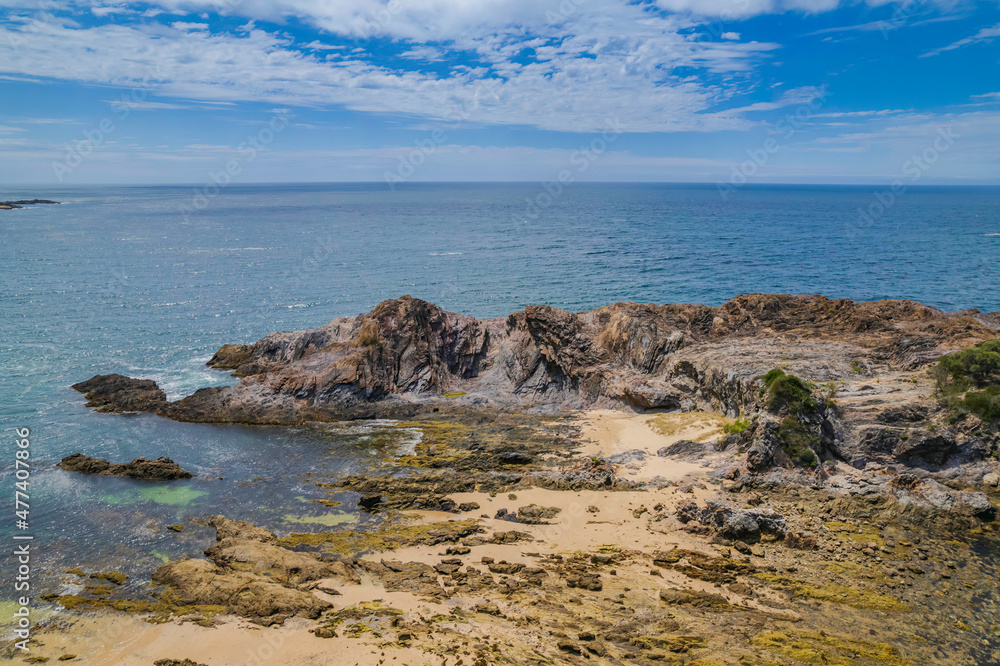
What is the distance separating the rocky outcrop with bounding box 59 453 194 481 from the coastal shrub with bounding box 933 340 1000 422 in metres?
34.1

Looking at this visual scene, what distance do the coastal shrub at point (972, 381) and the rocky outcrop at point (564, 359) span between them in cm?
200

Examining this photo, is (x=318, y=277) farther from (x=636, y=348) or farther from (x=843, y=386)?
(x=843, y=386)

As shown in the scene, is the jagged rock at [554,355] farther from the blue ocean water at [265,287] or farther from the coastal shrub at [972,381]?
the coastal shrub at [972,381]

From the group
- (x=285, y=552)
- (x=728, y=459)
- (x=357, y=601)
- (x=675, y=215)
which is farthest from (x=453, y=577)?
(x=675, y=215)

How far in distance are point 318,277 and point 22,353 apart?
112 ft

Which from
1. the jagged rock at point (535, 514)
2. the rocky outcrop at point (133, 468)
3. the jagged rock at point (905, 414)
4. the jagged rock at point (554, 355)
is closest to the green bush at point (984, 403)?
the jagged rock at point (905, 414)

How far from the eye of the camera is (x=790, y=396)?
25.1 metres

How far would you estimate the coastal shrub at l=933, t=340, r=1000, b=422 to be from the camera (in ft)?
77.8

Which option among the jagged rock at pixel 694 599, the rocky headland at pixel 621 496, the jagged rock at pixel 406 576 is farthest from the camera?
the jagged rock at pixel 406 576

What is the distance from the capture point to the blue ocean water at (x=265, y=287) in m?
25.3

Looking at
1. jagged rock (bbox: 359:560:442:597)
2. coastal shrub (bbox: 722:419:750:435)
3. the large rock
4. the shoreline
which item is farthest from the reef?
coastal shrub (bbox: 722:419:750:435)

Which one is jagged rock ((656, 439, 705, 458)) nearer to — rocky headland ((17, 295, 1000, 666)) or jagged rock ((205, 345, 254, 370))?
rocky headland ((17, 295, 1000, 666))

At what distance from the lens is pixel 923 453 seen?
23.7 m

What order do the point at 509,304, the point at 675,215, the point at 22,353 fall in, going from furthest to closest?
the point at 675,215
the point at 509,304
the point at 22,353
